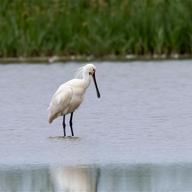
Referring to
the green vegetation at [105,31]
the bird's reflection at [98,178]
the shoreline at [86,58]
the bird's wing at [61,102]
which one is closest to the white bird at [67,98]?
the bird's wing at [61,102]

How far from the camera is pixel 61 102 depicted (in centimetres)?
1354

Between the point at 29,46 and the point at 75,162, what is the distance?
10.9 meters

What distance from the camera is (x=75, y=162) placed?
11492mm

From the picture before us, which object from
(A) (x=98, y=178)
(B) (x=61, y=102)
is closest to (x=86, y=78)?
(B) (x=61, y=102)

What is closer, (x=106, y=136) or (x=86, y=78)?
(x=106, y=136)

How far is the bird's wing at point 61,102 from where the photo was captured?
13.6 m

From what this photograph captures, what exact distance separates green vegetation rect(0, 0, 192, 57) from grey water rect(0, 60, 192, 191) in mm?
1423

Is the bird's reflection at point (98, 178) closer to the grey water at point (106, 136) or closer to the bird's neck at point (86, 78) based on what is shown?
the grey water at point (106, 136)

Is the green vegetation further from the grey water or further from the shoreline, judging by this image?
the grey water

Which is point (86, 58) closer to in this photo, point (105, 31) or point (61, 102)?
point (105, 31)

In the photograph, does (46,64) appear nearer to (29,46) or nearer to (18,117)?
(29,46)

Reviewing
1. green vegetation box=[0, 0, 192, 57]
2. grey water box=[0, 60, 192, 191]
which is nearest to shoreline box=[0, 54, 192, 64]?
green vegetation box=[0, 0, 192, 57]

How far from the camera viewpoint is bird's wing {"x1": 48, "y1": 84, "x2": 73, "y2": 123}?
44.5 feet

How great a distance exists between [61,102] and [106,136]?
732mm
